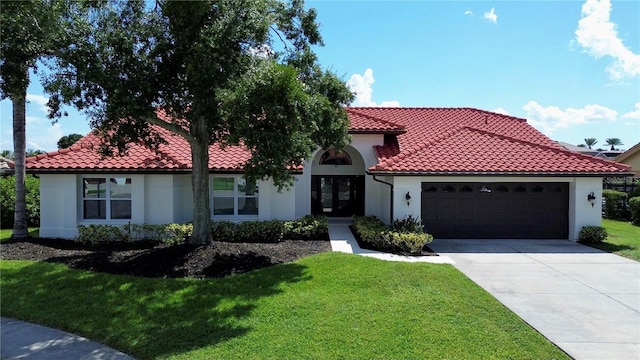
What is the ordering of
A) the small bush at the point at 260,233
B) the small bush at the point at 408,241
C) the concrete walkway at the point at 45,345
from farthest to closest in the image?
the small bush at the point at 260,233, the small bush at the point at 408,241, the concrete walkway at the point at 45,345

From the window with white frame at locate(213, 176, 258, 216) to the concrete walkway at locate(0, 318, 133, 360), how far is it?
9013 mm

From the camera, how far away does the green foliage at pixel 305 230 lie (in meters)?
14.9

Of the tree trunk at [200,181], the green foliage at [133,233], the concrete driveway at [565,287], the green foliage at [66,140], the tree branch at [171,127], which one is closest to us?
the concrete driveway at [565,287]

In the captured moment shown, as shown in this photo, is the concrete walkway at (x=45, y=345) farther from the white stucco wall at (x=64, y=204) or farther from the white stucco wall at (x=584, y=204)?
the white stucco wall at (x=584, y=204)

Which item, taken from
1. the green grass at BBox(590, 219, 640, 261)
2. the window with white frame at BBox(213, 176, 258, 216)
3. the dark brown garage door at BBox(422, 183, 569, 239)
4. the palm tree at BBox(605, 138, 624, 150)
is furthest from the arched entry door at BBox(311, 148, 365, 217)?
the palm tree at BBox(605, 138, 624, 150)

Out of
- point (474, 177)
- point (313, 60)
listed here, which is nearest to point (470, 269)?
point (474, 177)

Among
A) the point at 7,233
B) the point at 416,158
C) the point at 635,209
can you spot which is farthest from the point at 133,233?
the point at 635,209

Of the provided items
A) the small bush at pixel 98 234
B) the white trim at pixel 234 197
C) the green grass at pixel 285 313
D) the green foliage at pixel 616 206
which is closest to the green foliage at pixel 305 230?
the white trim at pixel 234 197

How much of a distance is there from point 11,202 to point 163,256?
40.8ft

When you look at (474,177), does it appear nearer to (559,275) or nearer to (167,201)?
(559,275)

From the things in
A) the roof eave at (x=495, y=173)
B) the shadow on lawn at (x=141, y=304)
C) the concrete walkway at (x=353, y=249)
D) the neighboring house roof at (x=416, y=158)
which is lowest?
the shadow on lawn at (x=141, y=304)

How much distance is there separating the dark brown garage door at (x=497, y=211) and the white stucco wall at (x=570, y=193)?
0.40 m

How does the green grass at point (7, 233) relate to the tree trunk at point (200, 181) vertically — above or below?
below

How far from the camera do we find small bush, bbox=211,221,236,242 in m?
14.5
